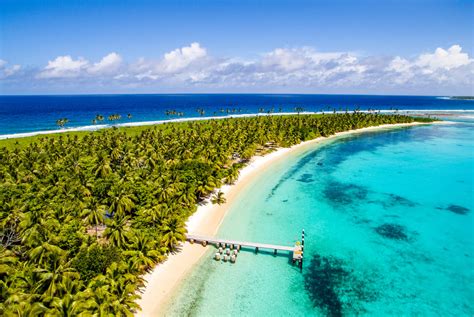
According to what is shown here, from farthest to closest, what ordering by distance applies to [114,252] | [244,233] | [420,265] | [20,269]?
[244,233], [420,265], [114,252], [20,269]

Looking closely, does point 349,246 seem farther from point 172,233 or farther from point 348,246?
point 172,233

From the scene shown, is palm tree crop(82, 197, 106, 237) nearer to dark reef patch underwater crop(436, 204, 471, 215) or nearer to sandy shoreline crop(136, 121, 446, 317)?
sandy shoreline crop(136, 121, 446, 317)

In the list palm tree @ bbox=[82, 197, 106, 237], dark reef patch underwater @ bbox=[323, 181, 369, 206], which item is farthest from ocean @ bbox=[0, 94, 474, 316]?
palm tree @ bbox=[82, 197, 106, 237]

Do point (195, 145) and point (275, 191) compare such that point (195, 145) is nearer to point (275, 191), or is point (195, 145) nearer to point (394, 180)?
point (275, 191)

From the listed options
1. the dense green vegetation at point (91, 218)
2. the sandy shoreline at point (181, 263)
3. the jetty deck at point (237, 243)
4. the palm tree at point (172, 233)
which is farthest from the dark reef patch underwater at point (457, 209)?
the palm tree at point (172, 233)

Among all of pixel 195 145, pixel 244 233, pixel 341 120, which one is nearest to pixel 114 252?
pixel 244 233

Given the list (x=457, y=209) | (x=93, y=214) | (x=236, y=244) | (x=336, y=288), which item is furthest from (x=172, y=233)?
(x=457, y=209)
